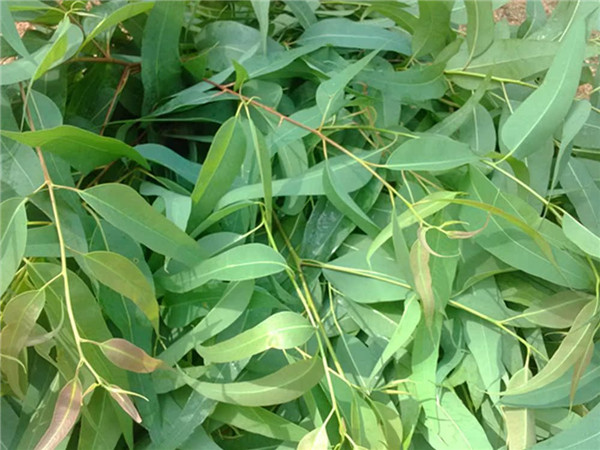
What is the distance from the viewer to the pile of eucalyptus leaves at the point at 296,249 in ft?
1.24

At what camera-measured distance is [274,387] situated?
1.20 feet

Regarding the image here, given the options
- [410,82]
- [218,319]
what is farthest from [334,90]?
[218,319]

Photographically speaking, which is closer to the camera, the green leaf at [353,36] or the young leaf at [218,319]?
the young leaf at [218,319]

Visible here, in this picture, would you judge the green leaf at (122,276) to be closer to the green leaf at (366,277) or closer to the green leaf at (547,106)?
the green leaf at (366,277)

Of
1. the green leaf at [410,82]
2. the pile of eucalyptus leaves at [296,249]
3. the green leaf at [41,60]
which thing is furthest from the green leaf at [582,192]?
the green leaf at [41,60]

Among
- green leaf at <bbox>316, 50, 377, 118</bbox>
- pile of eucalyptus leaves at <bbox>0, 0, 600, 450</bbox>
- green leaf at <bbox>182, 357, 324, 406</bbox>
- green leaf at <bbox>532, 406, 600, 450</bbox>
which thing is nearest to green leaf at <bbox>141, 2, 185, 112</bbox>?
pile of eucalyptus leaves at <bbox>0, 0, 600, 450</bbox>

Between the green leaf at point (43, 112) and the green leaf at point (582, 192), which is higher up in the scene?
the green leaf at point (43, 112)

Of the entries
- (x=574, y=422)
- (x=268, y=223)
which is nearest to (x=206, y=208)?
(x=268, y=223)

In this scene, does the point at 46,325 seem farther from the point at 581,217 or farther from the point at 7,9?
the point at 581,217

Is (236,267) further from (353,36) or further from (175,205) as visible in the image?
(353,36)

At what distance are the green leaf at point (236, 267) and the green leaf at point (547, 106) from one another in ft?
0.53

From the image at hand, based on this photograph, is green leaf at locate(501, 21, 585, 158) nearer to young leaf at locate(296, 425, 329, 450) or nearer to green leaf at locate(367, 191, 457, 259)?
green leaf at locate(367, 191, 457, 259)

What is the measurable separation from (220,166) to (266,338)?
109 mm

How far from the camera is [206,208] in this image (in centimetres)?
42
